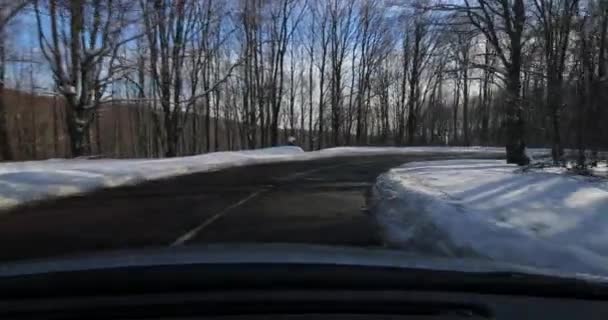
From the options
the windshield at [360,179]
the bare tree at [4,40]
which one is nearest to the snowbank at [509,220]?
the windshield at [360,179]

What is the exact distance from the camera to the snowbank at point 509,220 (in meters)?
5.89

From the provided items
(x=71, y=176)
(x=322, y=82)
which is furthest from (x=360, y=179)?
(x=322, y=82)

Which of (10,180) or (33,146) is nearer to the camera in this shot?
(10,180)

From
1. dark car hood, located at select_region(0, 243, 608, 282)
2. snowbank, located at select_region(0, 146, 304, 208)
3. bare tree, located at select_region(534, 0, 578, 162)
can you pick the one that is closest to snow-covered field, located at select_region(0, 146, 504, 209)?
snowbank, located at select_region(0, 146, 304, 208)

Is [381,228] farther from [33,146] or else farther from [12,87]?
[33,146]

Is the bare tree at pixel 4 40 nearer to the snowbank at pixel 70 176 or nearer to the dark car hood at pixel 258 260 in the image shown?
the snowbank at pixel 70 176

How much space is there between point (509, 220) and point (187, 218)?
16.8 feet

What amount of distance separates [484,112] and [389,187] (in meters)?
54.4

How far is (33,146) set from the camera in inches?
2393

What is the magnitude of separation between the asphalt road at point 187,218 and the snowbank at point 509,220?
719 millimetres

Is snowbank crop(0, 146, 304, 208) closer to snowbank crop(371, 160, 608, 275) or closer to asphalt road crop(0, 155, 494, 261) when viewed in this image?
asphalt road crop(0, 155, 494, 261)

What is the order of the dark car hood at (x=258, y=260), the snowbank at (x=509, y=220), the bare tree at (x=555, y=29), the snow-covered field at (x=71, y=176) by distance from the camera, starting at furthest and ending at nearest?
the bare tree at (x=555, y=29), the snow-covered field at (x=71, y=176), the snowbank at (x=509, y=220), the dark car hood at (x=258, y=260)

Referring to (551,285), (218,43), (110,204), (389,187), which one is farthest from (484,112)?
(551,285)

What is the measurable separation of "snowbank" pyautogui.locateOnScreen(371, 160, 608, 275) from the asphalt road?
72 cm
